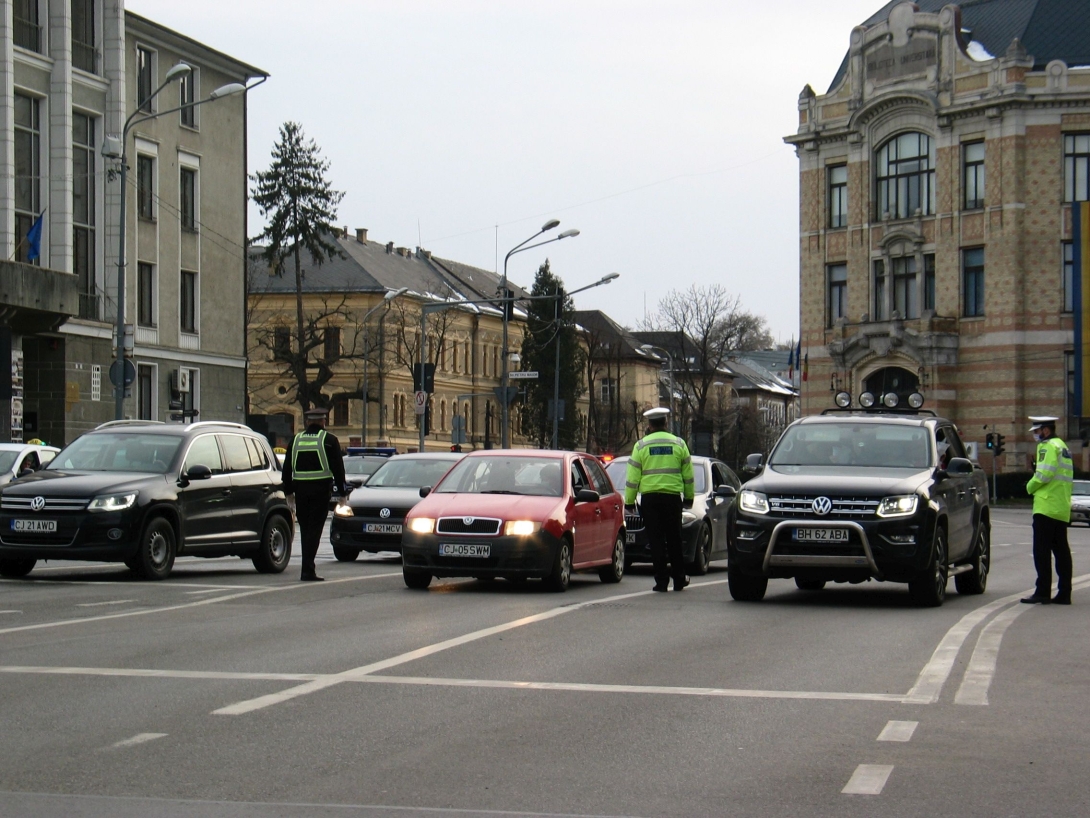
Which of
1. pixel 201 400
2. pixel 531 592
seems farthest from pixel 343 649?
pixel 201 400

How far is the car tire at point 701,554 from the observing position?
21203 millimetres

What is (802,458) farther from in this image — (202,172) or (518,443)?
(518,443)

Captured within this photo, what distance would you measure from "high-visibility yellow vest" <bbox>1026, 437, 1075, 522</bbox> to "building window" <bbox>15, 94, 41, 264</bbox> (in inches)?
1242

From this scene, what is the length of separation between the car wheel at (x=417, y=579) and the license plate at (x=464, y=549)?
1.52 ft

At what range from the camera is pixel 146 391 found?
51031 mm

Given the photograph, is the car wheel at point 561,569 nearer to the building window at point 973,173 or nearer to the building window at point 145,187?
the building window at point 145,187

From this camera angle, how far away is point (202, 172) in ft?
178

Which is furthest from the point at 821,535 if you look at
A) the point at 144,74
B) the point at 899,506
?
the point at 144,74

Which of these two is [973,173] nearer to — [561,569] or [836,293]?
[836,293]

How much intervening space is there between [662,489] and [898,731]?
8.98 metres

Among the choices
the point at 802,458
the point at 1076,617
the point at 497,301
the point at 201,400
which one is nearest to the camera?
the point at 1076,617

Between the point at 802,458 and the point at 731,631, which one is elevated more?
the point at 802,458

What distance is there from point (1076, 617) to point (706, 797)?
925 centimetres

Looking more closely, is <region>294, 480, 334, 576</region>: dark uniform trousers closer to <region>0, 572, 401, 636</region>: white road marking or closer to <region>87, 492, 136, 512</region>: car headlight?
<region>0, 572, 401, 636</region>: white road marking
